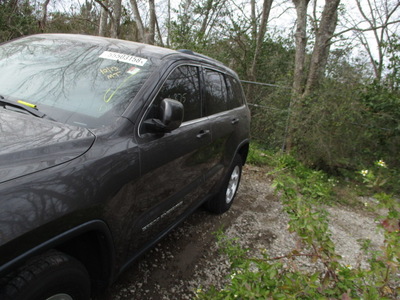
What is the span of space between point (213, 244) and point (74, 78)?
7.03ft

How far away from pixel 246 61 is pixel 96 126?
29.0 feet

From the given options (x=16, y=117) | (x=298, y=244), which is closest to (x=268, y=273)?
(x=298, y=244)

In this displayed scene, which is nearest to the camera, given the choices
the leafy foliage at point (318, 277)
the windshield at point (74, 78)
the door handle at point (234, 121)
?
the leafy foliage at point (318, 277)

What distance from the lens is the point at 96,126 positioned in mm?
1851

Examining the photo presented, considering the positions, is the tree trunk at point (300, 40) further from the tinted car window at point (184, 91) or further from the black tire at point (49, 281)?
the black tire at point (49, 281)

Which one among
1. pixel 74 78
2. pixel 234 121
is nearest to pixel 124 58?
pixel 74 78

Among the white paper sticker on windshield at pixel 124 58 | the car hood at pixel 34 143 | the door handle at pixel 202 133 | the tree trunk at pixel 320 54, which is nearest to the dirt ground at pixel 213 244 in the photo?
the door handle at pixel 202 133

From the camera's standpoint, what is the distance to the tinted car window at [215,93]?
3.03 metres

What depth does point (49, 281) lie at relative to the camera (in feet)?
4.51

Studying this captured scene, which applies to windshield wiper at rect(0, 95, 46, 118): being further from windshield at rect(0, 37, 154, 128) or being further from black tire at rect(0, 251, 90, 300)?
black tire at rect(0, 251, 90, 300)

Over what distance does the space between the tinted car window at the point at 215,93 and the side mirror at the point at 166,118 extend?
3.19 ft

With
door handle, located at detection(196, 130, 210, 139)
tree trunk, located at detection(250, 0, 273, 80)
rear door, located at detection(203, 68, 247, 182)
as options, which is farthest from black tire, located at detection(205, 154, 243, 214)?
tree trunk, located at detection(250, 0, 273, 80)

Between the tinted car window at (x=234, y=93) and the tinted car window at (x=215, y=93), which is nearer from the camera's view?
the tinted car window at (x=215, y=93)

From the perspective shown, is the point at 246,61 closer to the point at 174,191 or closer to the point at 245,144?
the point at 245,144
